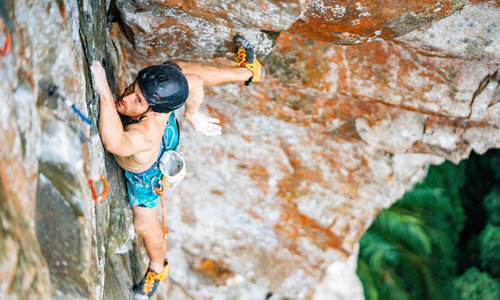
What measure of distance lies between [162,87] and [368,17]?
162 centimetres

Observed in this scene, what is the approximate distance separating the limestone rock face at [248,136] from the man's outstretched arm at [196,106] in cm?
46

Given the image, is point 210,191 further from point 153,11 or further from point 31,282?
point 31,282

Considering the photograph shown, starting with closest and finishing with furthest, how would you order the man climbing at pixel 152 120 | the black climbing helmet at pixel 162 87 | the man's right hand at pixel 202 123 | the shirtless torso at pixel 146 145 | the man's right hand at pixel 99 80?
the man's right hand at pixel 99 80 < the man climbing at pixel 152 120 < the black climbing helmet at pixel 162 87 < the shirtless torso at pixel 146 145 < the man's right hand at pixel 202 123

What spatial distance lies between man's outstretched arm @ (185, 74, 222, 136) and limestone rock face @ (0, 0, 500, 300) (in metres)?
0.46

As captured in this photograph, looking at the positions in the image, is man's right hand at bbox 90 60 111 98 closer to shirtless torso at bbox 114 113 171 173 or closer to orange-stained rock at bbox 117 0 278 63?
shirtless torso at bbox 114 113 171 173

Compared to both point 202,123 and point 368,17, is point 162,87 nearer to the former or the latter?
point 202,123

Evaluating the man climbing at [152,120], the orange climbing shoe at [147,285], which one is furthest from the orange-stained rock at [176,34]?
the orange climbing shoe at [147,285]

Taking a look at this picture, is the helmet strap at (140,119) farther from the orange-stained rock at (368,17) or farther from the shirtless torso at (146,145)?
the orange-stained rock at (368,17)

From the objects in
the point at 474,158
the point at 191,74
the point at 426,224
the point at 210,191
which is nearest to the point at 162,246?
the point at 210,191

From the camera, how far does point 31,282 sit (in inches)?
63.4

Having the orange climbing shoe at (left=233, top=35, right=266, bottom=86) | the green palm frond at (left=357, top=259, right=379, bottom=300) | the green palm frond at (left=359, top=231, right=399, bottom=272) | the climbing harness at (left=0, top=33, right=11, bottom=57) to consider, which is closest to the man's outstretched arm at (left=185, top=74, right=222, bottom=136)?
the orange climbing shoe at (left=233, top=35, right=266, bottom=86)

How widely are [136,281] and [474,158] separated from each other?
592 cm

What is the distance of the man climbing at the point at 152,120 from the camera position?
240 cm

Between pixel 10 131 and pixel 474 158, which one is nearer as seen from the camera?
pixel 10 131
